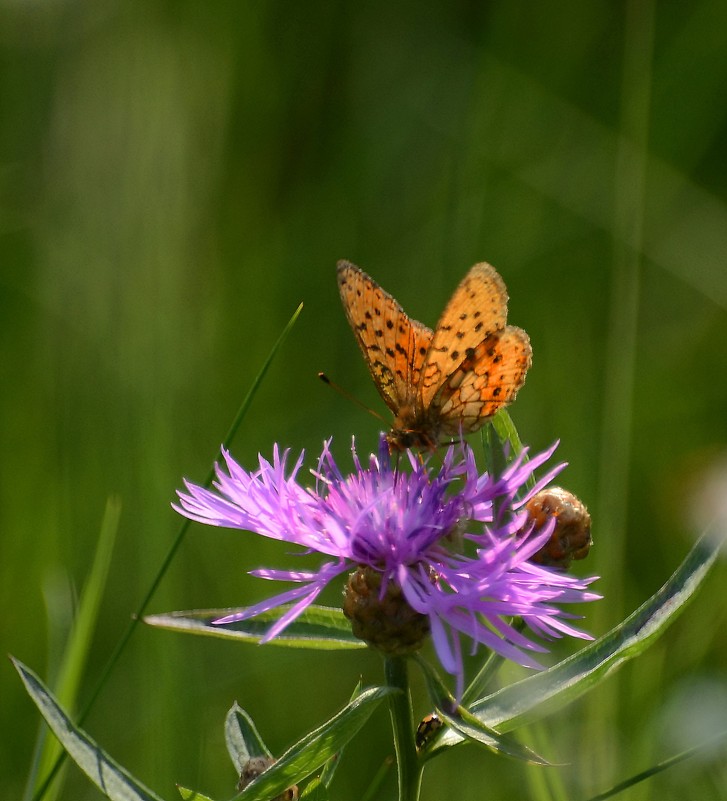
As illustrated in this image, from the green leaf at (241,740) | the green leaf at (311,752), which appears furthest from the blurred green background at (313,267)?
the green leaf at (311,752)

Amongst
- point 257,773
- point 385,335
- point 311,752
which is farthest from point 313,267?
point 311,752

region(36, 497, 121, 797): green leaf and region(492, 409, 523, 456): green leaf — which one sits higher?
region(492, 409, 523, 456): green leaf

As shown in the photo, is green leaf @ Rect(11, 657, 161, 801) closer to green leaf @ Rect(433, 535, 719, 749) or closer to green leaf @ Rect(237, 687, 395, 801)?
green leaf @ Rect(237, 687, 395, 801)

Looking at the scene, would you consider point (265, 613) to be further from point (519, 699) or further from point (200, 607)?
point (200, 607)

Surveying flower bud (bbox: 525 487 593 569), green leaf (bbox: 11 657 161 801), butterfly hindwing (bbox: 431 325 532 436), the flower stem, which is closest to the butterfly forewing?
butterfly hindwing (bbox: 431 325 532 436)

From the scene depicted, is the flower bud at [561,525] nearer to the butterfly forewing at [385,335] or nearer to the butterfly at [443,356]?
the butterfly at [443,356]

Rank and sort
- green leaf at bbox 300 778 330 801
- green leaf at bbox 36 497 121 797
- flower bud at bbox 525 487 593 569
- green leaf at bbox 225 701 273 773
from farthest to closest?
1. green leaf at bbox 36 497 121 797
2. flower bud at bbox 525 487 593 569
3. green leaf at bbox 225 701 273 773
4. green leaf at bbox 300 778 330 801

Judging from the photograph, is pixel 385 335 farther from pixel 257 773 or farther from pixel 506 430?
pixel 257 773

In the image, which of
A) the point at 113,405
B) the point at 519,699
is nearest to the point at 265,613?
the point at 519,699
